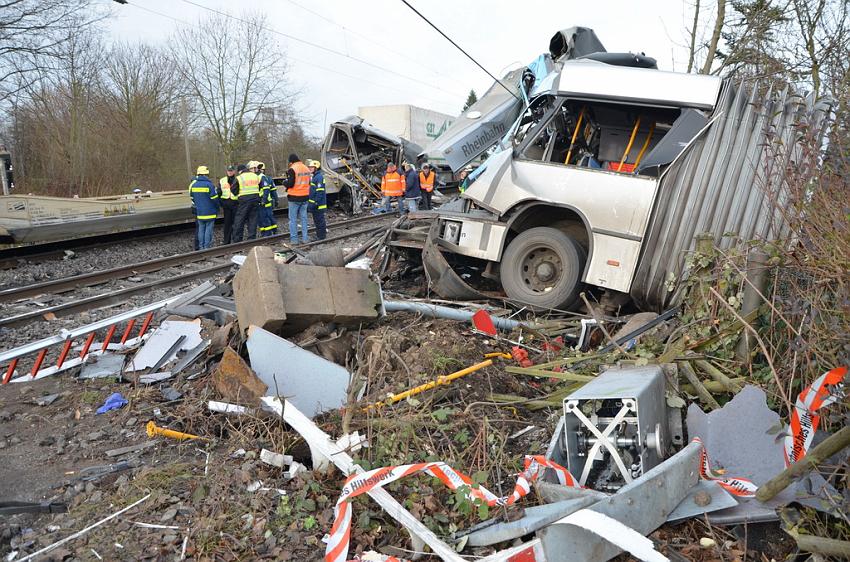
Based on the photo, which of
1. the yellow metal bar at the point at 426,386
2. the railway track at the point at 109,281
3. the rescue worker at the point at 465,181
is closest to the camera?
the yellow metal bar at the point at 426,386

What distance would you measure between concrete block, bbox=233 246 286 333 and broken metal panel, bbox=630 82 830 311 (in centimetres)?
323

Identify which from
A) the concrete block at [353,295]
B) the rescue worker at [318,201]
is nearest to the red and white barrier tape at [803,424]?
the concrete block at [353,295]

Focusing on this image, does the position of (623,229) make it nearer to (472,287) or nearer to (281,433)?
(472,287)

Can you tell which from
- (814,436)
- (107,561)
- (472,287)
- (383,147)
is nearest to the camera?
(107,561)

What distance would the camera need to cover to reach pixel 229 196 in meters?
12.3

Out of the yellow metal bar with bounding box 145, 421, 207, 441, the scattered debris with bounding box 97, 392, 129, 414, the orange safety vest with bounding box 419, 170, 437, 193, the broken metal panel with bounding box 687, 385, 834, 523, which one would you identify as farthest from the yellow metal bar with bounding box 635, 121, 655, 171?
the orange safety vest with bounding box 419, 170, 437, 193

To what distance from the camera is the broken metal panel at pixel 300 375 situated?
412cm

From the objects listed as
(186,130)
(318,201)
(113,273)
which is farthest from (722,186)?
(186,130)

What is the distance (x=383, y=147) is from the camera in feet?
63.5

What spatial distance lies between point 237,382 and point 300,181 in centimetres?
851

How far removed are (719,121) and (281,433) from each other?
175 inches

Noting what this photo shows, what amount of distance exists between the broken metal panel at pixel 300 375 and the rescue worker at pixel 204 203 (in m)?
7.82

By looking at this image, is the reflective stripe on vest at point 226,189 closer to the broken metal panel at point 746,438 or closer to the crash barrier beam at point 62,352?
the crash barrier beam at point 62,352

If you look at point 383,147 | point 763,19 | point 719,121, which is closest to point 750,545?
point 719,121
